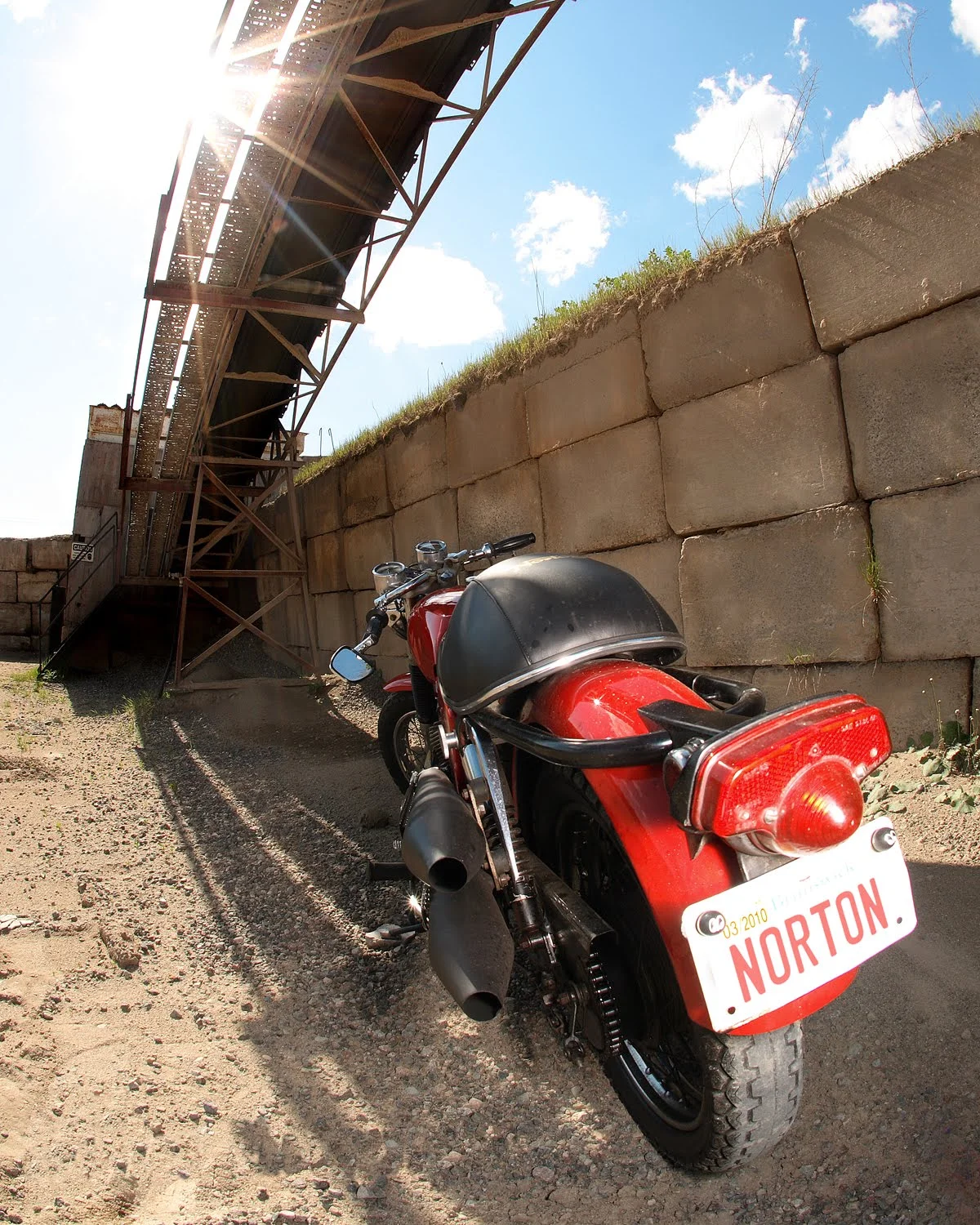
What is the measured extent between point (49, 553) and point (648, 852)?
46.4 ft

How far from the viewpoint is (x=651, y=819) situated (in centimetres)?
143

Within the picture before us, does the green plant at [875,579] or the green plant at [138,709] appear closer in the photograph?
the green plant at [875,579]

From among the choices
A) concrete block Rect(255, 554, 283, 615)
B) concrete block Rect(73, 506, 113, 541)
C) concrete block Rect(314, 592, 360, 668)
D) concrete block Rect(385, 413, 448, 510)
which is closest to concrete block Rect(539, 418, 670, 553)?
concrete block Rect(385, 413, 448, 510)

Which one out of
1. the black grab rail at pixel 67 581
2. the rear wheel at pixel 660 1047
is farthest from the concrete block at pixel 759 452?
the black grab rail at pixel 67 581

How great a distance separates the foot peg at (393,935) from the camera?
2.51m

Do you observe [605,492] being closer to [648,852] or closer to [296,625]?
[648,852]

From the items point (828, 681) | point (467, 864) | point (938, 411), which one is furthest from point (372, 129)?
point (467, 864)

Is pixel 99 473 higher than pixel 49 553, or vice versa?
pixel 99 473

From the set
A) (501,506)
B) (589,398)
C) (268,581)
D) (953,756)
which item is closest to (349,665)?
(953,756)

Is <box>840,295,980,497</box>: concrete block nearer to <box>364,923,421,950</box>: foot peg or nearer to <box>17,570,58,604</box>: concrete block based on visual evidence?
<box>364,923,421,950</box>: foot peg

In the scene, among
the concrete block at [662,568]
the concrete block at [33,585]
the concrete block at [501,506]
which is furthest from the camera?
the concrete block at [33,585]

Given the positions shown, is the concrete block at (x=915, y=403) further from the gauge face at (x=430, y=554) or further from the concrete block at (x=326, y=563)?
the concrete block at (x=326, y=563)

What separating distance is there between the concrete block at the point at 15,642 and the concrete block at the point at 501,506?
10.2m

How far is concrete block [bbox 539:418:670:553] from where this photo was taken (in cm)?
425
